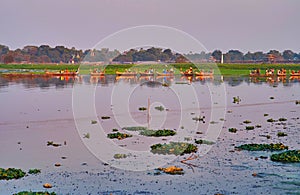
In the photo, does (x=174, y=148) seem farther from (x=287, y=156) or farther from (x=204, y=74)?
(x=204, y=74)

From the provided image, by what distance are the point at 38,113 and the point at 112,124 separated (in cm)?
930

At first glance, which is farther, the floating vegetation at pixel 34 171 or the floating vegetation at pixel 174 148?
the floating vegetation at pixel 174 148

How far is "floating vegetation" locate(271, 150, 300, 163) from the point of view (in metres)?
21.0

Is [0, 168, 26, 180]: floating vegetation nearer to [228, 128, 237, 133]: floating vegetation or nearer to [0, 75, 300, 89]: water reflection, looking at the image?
[228, 128, 237, 133]: floating vegetation

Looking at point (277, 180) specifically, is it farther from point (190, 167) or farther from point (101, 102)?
point (101, 102)

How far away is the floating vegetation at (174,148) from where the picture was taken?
23141 mm

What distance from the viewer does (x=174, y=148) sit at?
23734 mm

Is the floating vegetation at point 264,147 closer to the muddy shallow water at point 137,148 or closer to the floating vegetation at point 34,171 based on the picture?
the muddy shallow water at point 137,148

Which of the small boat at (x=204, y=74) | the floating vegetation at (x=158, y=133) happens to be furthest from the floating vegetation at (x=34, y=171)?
the small boat at (x=204, y=74)

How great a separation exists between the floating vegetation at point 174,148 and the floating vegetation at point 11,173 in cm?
738

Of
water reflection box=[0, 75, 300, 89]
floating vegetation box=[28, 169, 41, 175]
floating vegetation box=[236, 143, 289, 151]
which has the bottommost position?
floating vegetation box=[28, 169, 41, 175]

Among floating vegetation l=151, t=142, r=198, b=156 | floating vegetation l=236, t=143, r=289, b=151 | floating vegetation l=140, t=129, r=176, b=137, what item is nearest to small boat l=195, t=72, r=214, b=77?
floating vegetation l=140, t=129, r=176, b=137

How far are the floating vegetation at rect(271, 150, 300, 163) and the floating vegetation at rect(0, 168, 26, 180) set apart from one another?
12.2m

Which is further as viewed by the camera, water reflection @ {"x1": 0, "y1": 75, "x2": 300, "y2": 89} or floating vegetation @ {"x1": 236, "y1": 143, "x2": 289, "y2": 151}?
water reflection @ {"x1": 0, "y1": 75, "x2": 300, "y2": 89}
